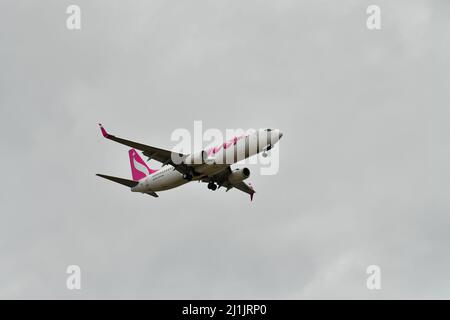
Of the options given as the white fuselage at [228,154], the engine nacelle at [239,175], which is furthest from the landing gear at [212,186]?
the white fuselage at [228,154]

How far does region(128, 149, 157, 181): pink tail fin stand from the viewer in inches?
3391

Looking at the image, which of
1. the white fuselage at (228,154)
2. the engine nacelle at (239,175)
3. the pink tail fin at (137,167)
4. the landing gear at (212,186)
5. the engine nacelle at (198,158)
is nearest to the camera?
the white fuselage at (228,154)

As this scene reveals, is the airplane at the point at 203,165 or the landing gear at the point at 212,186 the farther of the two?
the landing gear at the point at 212,186

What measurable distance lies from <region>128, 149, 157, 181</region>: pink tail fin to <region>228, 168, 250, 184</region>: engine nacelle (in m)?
11.0

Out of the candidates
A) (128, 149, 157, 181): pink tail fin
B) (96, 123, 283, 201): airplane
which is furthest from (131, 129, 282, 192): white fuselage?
(128, 149, 157, 181): pink tail fin

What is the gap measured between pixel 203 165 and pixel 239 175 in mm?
7582

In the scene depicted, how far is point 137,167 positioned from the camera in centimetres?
8794

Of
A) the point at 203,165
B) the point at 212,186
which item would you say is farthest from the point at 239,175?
the point at 203,165

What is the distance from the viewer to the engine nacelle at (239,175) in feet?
259

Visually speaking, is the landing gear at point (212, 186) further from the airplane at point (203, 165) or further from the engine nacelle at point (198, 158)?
the engine nacelle at point (198, 158)
